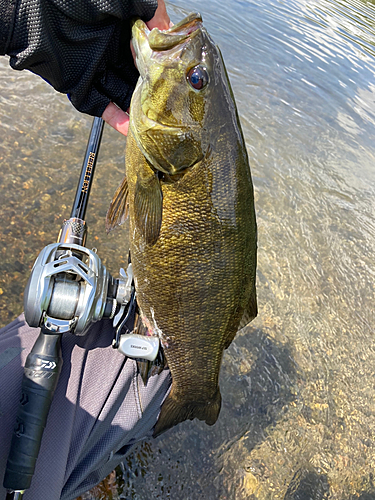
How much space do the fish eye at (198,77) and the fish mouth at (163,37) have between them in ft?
0.33

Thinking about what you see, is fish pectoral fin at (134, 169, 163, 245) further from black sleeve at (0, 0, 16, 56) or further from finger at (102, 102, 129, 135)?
black sleeve at (0, 0, 16, 56)

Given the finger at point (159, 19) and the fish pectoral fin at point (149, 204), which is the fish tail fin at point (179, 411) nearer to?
the fish pectoral fin at point (149, 204)

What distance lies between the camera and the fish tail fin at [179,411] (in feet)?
6.39

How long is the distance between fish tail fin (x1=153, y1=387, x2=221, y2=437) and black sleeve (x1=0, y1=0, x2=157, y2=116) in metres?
1.76

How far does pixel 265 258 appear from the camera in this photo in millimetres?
4000

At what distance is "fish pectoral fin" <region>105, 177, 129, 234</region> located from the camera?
1876mm

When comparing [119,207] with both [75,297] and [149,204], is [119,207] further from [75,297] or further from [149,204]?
[75,297]

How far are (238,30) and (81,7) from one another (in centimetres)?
827

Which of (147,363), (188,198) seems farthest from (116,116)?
(147,363)

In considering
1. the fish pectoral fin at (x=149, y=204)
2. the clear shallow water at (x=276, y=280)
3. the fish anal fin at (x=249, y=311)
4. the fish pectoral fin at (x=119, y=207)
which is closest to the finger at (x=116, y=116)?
→ the fish pectoral fin at (x=119, y=207)

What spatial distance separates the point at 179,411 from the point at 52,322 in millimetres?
881

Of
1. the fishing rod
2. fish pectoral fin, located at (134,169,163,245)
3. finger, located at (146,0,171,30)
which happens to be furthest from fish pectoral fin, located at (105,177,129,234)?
→ finger, located at (146,0,171,30)

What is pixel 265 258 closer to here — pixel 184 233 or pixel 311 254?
pixel 311 254

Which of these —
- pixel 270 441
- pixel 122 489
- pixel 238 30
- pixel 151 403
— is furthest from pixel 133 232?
pixel 238 30
